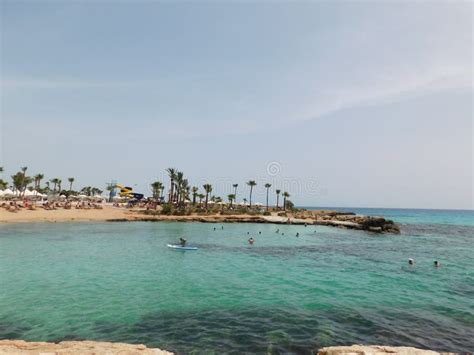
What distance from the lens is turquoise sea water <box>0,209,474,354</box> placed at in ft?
39.4

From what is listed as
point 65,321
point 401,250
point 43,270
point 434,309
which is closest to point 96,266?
point 43,270

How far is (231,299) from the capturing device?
54.9ft

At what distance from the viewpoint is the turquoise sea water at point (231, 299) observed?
12.0 m

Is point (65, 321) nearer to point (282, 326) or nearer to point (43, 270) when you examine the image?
point (282, 326)

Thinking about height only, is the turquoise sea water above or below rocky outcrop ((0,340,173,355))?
below

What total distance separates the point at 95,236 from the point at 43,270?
2024 centimetres

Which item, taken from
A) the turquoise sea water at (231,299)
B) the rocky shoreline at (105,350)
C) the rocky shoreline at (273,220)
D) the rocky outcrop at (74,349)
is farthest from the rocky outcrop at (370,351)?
the rocky shoreline at (273,220)

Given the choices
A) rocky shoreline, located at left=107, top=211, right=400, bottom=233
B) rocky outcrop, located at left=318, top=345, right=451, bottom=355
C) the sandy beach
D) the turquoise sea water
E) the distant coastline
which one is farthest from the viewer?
rocky shoreline, located at left=107, top=211, right=400, bottom=233

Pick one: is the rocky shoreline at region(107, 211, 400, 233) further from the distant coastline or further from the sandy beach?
the sandy beach

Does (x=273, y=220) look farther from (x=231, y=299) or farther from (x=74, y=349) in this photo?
(x=74, y=349)

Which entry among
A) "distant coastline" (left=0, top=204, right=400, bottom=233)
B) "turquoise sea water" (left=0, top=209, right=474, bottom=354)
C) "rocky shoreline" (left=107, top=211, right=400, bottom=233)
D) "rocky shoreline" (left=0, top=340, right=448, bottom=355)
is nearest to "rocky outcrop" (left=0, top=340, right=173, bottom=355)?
"rocky shoreline" (left=0, top=340, right=448, bottom=355)

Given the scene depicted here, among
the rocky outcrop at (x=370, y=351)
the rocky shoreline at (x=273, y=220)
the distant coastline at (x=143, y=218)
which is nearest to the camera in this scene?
the rocky outcrop at (x=370, y=351)

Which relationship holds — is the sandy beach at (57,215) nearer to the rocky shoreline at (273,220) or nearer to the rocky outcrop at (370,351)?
the rocky shoreline at (273,220)

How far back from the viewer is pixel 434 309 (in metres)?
16.2
